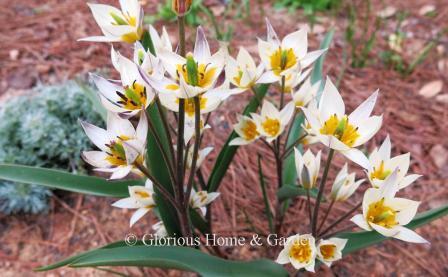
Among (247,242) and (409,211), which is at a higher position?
(409,211)

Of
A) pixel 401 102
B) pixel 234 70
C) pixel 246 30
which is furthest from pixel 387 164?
pixel 246 30

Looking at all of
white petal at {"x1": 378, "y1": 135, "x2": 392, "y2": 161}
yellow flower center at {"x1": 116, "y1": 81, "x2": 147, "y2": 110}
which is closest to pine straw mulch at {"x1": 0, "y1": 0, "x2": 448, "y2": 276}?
white petal at {"x1": 378, "y1": 135, "x2": 392, "y2": 161}

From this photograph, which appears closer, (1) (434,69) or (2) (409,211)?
(2) (409,211)

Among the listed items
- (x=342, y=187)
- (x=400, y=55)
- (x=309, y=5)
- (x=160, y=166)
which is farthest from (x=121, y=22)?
(x=309, y=5)

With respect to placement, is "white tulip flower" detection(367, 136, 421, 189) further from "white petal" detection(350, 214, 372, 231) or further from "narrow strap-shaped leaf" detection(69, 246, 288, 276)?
"narrow strap-shaped leaf" detection(69, 246, 288, 276)

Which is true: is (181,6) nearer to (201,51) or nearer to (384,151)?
(201,51)

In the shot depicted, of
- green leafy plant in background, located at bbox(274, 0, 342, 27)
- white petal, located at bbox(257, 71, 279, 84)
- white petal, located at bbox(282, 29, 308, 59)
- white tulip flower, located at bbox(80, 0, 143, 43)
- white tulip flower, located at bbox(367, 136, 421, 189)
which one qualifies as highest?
white tulip flower, located at bbox(80, 0, 143, 43)

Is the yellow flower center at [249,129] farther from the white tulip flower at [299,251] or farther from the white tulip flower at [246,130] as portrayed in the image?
the white tulip flower at [299,251]

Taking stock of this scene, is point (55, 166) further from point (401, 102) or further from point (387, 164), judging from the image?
point (401, 102)
